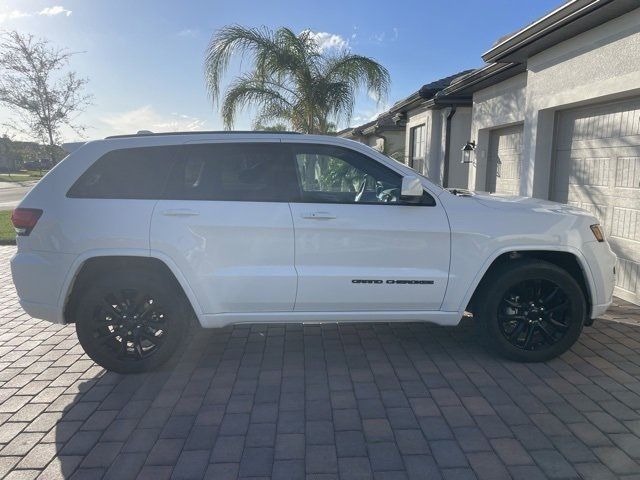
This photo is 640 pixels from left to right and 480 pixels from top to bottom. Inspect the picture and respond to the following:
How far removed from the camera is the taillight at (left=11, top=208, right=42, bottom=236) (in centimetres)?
367

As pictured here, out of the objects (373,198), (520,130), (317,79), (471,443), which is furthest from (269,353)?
(317,79)

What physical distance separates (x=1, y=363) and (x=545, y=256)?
4854 millimetres

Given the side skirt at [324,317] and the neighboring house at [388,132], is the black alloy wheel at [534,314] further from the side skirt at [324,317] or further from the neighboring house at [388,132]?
the neighboring house at [388,132]

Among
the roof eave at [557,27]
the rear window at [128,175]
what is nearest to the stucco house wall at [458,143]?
the roof eave at [557,27]

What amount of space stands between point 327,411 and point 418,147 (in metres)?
11.8

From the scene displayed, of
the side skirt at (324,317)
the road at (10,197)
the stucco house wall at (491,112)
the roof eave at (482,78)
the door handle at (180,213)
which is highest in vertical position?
the roof eave at (482,78)

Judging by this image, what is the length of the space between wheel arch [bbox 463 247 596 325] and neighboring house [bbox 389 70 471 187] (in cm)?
749

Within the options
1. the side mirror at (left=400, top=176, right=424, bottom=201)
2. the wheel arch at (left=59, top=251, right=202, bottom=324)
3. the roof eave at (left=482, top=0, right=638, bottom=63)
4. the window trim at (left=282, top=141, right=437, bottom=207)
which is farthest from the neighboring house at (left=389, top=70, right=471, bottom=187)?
the wheel arch at (left=59, top=251, right=202, bottom=324)

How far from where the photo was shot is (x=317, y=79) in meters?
11.3

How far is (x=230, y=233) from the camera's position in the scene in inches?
146

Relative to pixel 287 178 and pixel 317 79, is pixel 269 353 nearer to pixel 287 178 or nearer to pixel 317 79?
pixel 287 178

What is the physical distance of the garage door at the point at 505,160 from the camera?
873cm

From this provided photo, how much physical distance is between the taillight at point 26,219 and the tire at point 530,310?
3.65m

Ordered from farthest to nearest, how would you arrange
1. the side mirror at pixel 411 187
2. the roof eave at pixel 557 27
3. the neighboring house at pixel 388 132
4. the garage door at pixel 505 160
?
the neighboring house at pixel 388 132
the garage door at pixel 505 160
the roof eave at pixel 557 27
the side mirror at pixel 411 187
